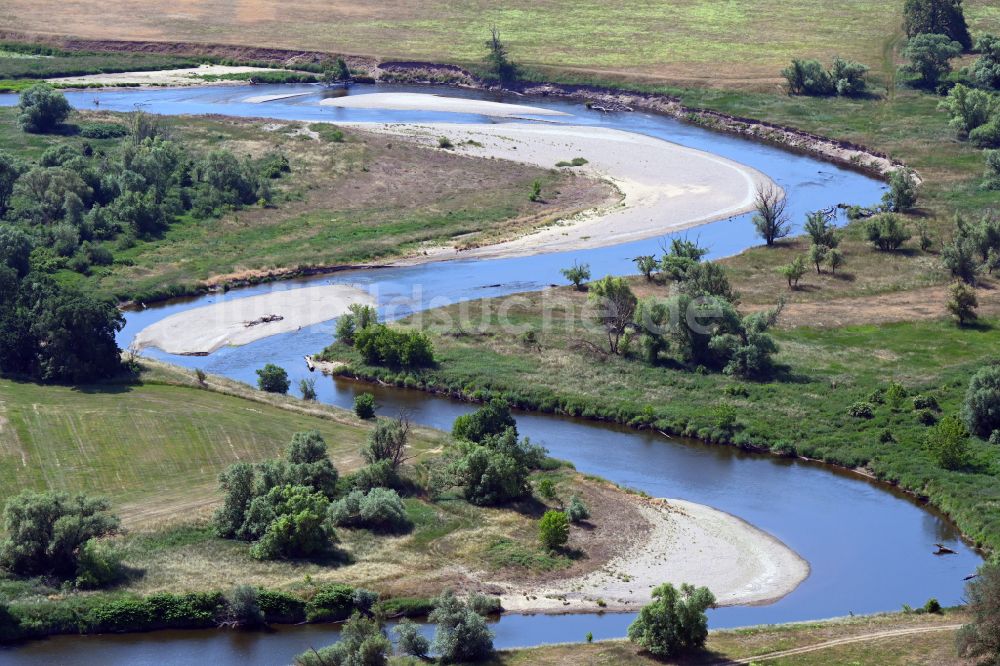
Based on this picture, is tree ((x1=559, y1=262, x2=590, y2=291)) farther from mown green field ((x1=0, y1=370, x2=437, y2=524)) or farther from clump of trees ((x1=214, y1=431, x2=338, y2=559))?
clump of trees ((x1=214, y1=431, x2=338, y2=559))

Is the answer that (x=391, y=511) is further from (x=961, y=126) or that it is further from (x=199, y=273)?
(x=961, y=126)

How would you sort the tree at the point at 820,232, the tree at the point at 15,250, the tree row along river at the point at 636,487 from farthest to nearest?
the tree at the point at 820,232, the tree at the point at 15,250, the tree row along river at the point at 636,487

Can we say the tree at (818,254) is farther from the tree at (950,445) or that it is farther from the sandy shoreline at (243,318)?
the tree at (950,445)

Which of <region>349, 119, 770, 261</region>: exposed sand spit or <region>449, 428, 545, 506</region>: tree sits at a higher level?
<region>349, 119, 770, 261</region>: exposed sand spit

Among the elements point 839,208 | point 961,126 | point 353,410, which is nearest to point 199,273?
point 353,410

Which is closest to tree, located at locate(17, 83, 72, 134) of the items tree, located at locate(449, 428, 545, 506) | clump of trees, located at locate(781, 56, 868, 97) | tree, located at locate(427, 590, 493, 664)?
clump of trees, located at locate(781, 56, 868, 97)

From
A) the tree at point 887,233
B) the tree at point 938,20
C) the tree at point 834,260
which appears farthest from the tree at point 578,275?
the tree at point 938,20
